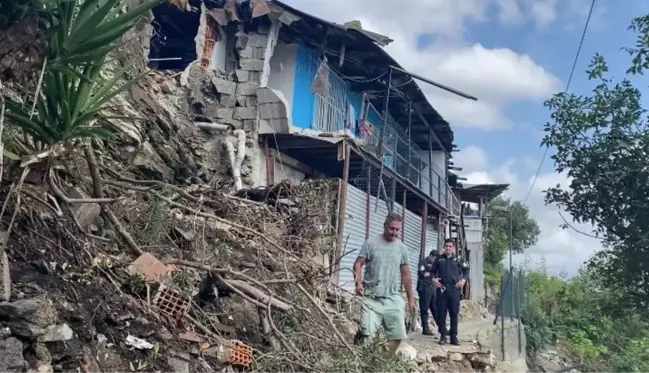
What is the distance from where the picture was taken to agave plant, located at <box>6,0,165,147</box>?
140 inches

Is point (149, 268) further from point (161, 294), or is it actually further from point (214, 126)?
point (214, 126)

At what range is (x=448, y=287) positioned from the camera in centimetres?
852

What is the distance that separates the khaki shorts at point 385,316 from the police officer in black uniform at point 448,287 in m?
3.25

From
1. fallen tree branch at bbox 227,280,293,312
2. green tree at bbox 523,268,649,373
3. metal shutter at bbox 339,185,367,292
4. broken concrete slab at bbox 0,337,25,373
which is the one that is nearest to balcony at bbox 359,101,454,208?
metal shutter at bbox 339,185,367,292

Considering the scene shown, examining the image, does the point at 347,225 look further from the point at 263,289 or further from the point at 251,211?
the point at 263,289

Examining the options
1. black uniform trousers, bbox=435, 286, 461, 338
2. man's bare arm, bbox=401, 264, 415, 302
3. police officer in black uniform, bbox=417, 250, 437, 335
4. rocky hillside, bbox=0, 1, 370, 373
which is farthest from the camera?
police officer in black uniform, bbox=417, 250, 437, 335

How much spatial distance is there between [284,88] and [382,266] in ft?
22.4

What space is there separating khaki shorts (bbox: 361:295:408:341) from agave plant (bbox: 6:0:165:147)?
276 centimetres

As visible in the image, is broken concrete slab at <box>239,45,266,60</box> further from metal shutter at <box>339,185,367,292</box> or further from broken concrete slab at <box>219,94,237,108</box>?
metal shutter at <box>339,185,367,292</box>

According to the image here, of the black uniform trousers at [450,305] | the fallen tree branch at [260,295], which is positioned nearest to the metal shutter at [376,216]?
the black uniform trousers at [450,305]

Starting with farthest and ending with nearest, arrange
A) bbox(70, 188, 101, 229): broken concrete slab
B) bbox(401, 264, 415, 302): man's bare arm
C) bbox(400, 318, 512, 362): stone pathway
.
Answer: bbox(400, 318, 512, 362): stone pathway → bbox(401, 264, 415, 302): man's bare arm → bbox(70, 188, 101, 229): broken concrete slab

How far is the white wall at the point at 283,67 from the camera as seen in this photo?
1173 cm

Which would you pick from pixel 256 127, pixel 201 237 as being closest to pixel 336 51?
pixel 256 127

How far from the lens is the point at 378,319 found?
17.8 feet
